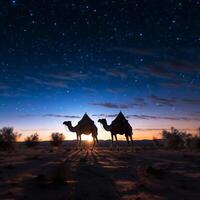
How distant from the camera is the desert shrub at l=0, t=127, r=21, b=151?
118 ft

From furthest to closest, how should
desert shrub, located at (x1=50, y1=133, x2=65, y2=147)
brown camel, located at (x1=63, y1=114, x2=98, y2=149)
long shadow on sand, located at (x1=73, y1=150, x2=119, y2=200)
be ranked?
desert shrub, located at (x1=50, y1=133, x2=65, y2=147), brown camel, located at (x1=63, y1=114, x2=98, y2=149), long shadow on sand, located at (x1=73, y1=150, x2=119, y2=200)

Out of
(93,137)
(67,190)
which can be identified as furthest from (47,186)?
(93,137)

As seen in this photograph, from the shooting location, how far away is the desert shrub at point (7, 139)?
35.8 metres

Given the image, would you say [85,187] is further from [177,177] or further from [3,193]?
[177,177]

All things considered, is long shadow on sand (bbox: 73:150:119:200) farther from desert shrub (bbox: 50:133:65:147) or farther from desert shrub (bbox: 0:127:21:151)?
desert shrub (bbox: 50:133:65:147)

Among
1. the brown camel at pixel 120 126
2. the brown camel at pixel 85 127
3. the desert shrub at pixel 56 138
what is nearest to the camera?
the brown camel at pixel 120 126

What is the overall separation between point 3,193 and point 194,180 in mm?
6236

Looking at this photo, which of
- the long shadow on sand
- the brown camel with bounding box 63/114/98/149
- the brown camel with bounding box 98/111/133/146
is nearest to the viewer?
the long shadow on sand

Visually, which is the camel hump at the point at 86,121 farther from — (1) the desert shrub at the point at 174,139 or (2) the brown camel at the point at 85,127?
(1) the desert shrub at the point at 174,139

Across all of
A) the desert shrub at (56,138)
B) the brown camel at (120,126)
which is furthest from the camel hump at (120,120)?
the desert shrub at (56,138)

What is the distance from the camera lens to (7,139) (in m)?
36.9

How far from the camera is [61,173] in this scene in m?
10.3

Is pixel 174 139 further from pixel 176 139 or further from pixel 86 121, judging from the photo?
pixel 86 121

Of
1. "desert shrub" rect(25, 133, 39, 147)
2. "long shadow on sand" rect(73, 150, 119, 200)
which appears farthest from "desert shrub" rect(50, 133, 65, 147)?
"long shadow on sand" rect(73, 150, 119, 200)
